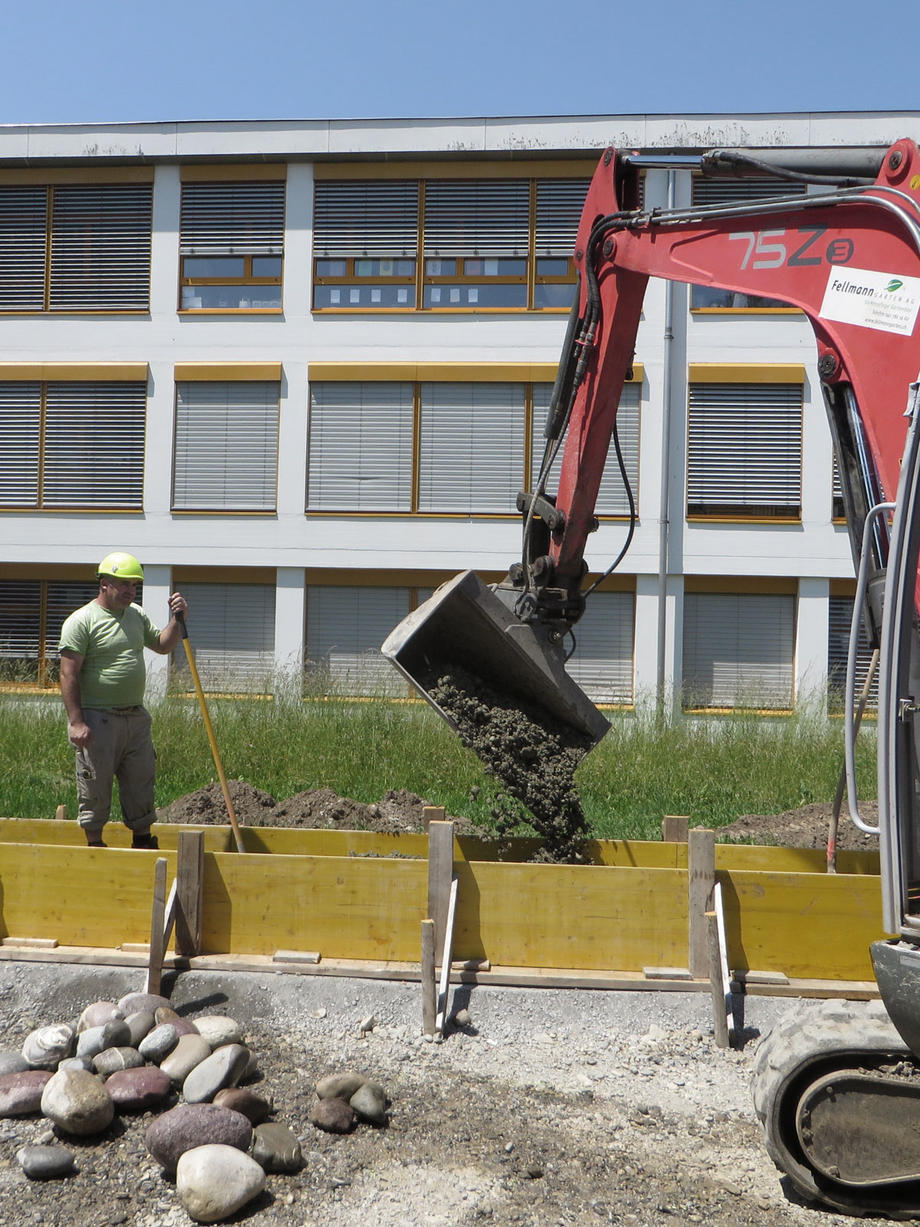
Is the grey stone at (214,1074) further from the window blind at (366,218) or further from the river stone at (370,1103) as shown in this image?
the window blind at (366,218)

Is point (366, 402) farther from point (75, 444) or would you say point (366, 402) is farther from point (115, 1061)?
point (115, 1061)

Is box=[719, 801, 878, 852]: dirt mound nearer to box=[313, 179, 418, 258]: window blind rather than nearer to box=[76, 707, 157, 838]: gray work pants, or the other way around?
box=[76, 707, 157, 838]: gray work pants

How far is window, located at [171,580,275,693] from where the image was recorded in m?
19.2

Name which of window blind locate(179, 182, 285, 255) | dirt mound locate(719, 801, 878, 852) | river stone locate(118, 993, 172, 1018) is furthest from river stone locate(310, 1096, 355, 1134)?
window blind locate(179, 182, 285, 255)

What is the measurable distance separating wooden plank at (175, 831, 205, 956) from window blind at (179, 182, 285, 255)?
15426 millimetres

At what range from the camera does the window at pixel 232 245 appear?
64.2 ft

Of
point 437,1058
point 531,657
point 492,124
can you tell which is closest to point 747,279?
point 531,657

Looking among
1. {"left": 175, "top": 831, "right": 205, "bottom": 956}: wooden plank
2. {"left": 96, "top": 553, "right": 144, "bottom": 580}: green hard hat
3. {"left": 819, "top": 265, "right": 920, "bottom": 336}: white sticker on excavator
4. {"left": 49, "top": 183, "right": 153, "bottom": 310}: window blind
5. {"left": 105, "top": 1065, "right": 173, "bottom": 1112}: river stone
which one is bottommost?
{"left": 105, "top": 1065, "right": 173, "bottom": 1112}: river stone

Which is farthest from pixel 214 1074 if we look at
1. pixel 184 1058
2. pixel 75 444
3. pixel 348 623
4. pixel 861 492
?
pixel 75 444

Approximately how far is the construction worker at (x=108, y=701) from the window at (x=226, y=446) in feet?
40.1

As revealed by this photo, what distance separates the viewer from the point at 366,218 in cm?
1939

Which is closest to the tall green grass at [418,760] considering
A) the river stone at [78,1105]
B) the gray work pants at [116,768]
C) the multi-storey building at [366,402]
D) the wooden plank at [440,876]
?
the multi-storey building at [366,402]

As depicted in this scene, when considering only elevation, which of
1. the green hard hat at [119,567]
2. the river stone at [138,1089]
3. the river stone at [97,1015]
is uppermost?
the green hard hat at [119,567]

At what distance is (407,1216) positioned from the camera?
405 cm
